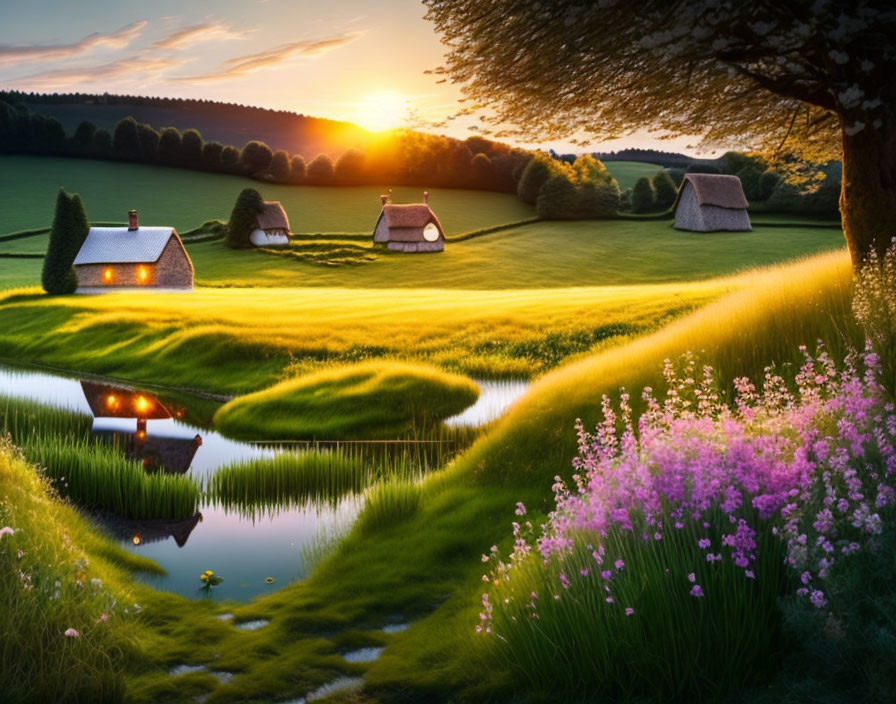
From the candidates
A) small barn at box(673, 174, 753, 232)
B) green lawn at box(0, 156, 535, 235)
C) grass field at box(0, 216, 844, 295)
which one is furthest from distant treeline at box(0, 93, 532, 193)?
small barn at box(673, 174, 753, 232)

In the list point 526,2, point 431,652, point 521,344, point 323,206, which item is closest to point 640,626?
point 431,652

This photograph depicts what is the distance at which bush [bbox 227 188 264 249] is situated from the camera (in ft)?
265

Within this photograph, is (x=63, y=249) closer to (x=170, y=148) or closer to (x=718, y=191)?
(x=718, y=191)

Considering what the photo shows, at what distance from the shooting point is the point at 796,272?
1639 cm

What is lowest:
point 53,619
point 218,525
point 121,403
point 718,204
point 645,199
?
point 121,403

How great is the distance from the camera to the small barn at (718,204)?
76.6 meters

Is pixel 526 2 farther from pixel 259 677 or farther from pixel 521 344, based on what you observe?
pixel 521 344

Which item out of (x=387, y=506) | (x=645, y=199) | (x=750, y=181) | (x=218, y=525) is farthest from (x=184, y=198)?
(x=387, y=506)

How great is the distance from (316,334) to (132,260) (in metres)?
34.9

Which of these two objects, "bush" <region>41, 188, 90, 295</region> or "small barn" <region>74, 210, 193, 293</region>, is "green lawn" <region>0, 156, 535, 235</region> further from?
"bush" <region>41, 188, 90, 295</region>

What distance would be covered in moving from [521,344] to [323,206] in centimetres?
7337

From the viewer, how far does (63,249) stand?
53.2m

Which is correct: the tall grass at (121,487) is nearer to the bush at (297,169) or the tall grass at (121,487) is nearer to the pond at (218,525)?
the pond at (218,525)

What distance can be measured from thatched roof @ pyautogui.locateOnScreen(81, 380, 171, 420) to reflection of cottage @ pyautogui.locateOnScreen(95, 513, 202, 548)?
32.5ft
